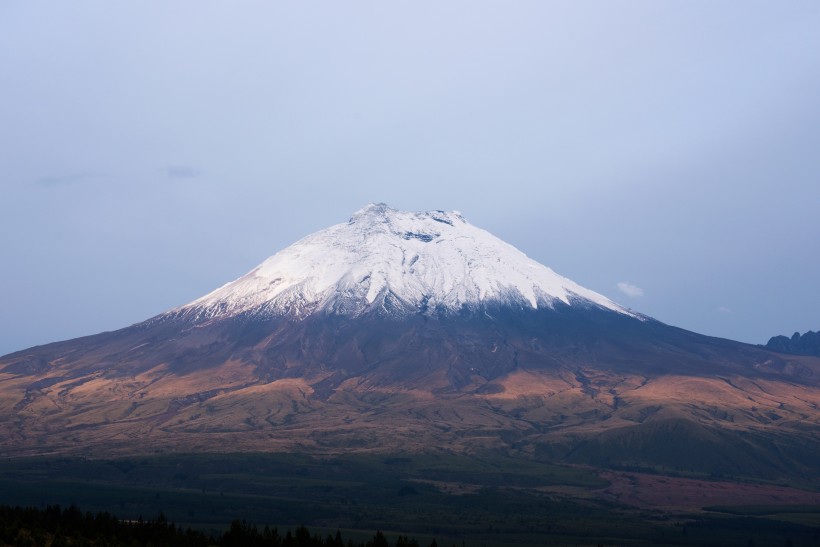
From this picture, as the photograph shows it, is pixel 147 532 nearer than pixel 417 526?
Yes

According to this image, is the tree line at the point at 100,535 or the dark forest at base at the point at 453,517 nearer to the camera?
the tree line at the point at 100,535

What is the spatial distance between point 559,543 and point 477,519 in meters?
23.9

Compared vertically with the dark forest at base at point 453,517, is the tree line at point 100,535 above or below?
above

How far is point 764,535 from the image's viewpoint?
166125 millimetres

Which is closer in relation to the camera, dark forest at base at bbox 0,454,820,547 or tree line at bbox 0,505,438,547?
tree line at bbox 0,505,438,547

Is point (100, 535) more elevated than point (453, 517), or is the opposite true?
point (100, 535)

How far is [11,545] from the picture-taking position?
73875 mm

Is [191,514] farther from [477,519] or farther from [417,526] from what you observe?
[477,519]

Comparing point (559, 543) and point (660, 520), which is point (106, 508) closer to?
point (559, 543)

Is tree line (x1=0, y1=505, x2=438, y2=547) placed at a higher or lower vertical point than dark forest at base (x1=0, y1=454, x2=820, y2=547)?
higher

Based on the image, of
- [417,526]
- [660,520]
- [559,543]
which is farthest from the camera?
[660,520]

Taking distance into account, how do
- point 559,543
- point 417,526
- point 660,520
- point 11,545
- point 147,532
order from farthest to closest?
point 660,520, point 417,526, point 559,543, point 147,532, point 11,545

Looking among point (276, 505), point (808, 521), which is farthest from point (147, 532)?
point (808, 521)

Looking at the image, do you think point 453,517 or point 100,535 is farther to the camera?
point 453,517
